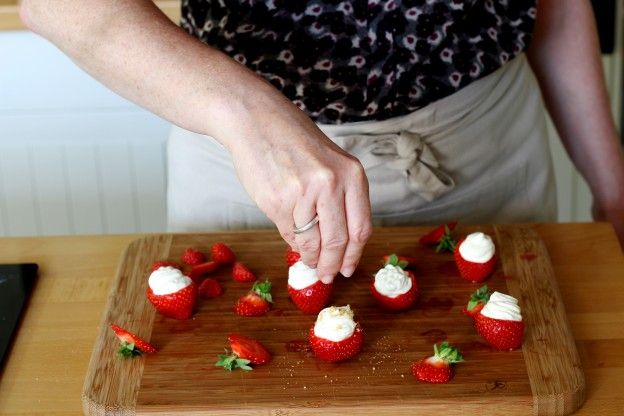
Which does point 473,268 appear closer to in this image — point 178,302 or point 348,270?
point 348,270

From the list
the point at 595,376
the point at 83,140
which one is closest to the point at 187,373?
the point at 595,376

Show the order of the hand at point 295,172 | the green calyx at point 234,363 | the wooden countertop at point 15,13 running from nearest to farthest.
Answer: the hand at point 295,172 < the green calyx at point 234,363 < the wooden countertop at point 15,13

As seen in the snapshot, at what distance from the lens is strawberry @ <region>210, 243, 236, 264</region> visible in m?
1.22

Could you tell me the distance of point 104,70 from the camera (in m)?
1.03

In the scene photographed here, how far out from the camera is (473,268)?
3.84 feet

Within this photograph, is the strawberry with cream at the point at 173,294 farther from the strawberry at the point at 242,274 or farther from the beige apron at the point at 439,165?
the beige apron at the point at 439,165

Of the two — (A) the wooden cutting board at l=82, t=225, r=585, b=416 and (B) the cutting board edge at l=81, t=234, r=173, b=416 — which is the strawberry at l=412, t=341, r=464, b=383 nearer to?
(A) the wooden cutting board at l=82, t=225, r=585, b=416

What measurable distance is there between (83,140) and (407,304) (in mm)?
1268

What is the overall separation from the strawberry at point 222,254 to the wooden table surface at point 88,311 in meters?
0.15

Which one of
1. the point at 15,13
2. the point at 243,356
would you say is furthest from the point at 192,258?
the point at 15,13

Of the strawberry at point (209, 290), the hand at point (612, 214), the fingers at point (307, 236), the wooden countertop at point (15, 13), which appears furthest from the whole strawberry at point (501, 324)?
the wooden countertop at point (15, 13)

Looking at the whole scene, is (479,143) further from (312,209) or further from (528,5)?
(312,209)

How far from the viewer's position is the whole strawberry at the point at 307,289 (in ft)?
3.62

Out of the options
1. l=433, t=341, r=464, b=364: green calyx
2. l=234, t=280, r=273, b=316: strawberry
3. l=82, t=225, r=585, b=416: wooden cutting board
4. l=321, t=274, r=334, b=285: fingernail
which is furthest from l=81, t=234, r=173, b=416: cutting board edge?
l=433, t=341, r=464, b=364: green calyx
